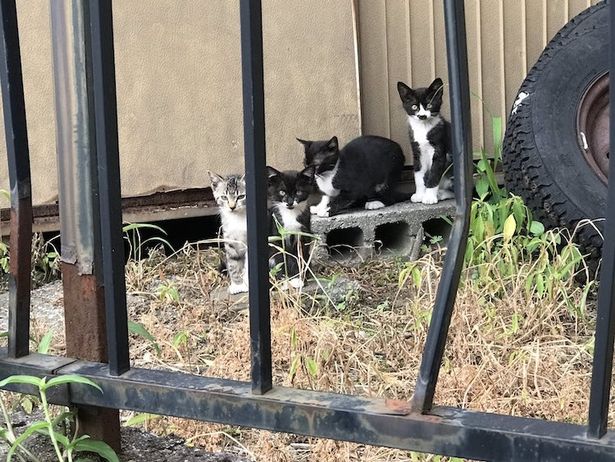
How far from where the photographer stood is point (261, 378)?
3.66ft

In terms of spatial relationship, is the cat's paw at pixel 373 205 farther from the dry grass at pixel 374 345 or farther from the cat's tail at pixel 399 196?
the dry grass at pixel 374 345

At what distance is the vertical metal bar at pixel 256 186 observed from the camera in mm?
1068

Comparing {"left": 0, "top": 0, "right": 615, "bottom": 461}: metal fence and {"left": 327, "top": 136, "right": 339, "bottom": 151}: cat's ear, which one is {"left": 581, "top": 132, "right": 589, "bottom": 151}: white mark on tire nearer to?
{"left": 327, "top": 136, "right": 339, "bottom": 151}: cat's ear

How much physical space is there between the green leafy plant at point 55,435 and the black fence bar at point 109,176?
86 mm

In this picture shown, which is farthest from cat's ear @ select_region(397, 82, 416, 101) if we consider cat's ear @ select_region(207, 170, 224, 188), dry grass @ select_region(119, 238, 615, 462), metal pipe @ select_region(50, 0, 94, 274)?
metal pipe @ select_region(50, 0, 94, 274)

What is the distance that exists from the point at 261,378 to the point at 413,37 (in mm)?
3729

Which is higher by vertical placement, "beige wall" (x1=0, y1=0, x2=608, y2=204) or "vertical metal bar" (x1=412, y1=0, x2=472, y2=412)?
"beige wall" (x1=0, y1=0, x2=608, y2=204)

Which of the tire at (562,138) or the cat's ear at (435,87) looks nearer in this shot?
the tire at (562,138)

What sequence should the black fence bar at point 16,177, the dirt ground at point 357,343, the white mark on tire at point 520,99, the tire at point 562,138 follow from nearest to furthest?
1. the black fence bar at point 16,177
2. the dirt ground at point 357,343
3. the tire at point 562,138
4. the white mark on tire at point 520,99

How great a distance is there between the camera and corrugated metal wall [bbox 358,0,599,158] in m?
4.50

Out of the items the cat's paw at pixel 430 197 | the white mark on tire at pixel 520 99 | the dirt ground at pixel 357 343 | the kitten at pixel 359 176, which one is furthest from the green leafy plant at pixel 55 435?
the cat's paw at pixel 430 197

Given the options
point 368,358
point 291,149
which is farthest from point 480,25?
point 368,358

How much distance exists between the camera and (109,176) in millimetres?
1174

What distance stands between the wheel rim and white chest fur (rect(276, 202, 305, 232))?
4.43 feet
